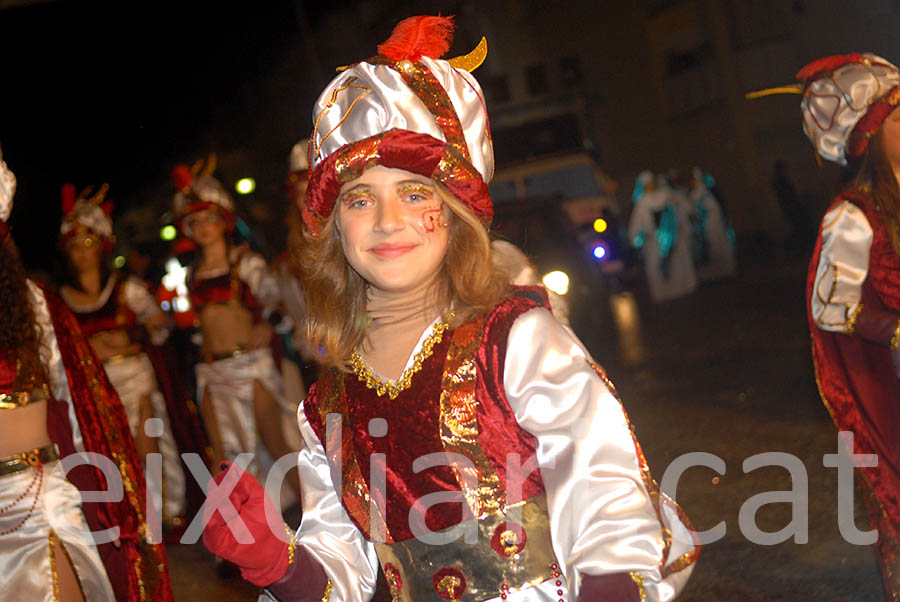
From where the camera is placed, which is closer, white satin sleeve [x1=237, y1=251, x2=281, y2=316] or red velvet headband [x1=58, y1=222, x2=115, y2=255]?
red velvet headband [x1=58, y1=222, x2=115, y2=255]

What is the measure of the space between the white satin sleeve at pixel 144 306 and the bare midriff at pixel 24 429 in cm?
345

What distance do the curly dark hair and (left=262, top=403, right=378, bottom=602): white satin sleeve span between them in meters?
1.72

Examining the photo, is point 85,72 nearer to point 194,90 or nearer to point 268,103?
point 194,90

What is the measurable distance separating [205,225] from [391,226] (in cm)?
472

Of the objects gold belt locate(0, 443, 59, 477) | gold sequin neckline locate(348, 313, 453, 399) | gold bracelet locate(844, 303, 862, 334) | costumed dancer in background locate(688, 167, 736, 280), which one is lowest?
costumed dancer in background locate(688, 167, 736, 280)

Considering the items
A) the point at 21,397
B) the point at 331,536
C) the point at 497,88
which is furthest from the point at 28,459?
the point at 497,88

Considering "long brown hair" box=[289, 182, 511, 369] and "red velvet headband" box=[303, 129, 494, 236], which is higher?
"red velvet headband" box=[303, 129, 494, 236]

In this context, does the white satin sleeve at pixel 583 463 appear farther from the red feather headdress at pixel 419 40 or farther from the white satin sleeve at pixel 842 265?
the white satin sleeve at pixel 842 265

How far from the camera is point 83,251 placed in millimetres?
6828

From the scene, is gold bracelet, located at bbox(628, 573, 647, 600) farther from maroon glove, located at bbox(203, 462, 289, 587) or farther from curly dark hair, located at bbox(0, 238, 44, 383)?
curly dark hair, located at bbox(0, 238, 44, 383)

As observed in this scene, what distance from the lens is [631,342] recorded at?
11.6 m

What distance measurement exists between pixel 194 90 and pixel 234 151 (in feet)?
12.0

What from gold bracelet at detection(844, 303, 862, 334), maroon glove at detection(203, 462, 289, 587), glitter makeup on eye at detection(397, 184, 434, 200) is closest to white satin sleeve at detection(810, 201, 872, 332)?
gold bracelet at detection(844, 303, 862, 334)

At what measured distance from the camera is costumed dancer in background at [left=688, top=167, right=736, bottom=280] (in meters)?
16.4
